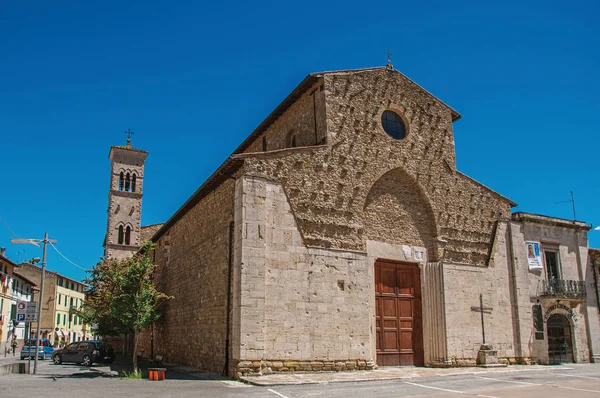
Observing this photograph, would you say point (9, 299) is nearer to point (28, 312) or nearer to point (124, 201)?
point (124, 201)

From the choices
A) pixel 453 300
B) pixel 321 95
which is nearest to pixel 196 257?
pixel 321 95

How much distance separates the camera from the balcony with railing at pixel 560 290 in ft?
75.3

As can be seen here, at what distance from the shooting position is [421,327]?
2003cm

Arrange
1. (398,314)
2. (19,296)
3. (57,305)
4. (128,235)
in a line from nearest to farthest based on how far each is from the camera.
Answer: (398,314) → (128,235) → (19,296) → (57,305)

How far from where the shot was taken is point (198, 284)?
810 inches

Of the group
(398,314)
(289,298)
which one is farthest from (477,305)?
(289,298)

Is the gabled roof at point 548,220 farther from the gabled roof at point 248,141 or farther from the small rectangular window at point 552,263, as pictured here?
the gabled roof at point 248,141

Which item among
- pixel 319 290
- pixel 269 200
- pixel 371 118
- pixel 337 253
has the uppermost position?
pixel 371 118

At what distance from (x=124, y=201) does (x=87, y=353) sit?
73.6ft

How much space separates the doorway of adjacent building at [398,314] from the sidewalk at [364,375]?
0.74m

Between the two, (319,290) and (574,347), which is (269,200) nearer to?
(319,290)

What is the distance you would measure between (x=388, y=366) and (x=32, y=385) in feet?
37.1

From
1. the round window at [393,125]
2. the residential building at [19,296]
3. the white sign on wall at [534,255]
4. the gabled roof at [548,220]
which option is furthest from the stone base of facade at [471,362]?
the residential building at [19,296]

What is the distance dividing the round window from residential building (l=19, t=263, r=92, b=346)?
1822 inches
